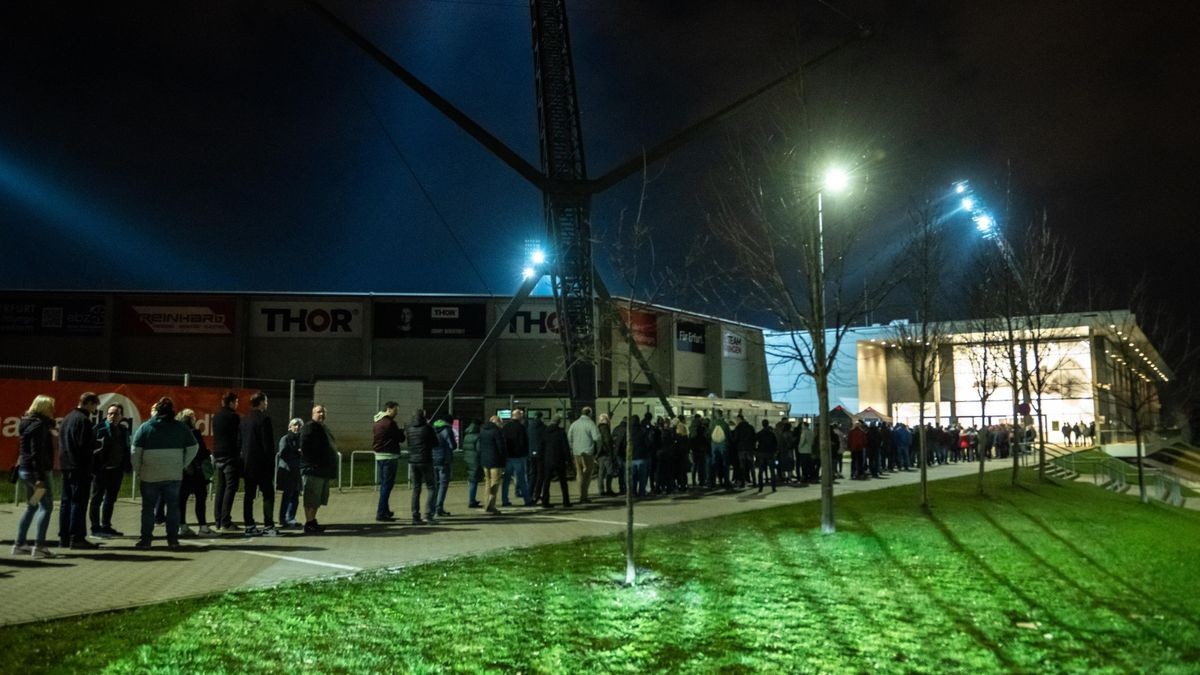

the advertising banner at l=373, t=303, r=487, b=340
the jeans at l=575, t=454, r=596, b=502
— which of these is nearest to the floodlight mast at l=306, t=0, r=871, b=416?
the advertising banner at l=373, t=303, r=487, b=340

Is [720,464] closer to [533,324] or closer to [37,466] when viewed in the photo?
[37,466]

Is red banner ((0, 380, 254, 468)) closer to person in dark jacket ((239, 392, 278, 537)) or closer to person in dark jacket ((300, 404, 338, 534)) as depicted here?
person in dark jacket ((239, 392, 278, 537))

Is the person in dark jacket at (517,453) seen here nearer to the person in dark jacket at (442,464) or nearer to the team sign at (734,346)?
the person in dark jacket at (442,464)

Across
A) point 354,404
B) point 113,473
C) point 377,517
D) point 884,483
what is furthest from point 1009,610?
point 354,404

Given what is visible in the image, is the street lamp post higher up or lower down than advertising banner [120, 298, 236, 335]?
lower down

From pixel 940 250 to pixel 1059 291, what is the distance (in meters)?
8.28

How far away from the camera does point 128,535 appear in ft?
38.5

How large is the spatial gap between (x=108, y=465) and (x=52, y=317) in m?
44.2

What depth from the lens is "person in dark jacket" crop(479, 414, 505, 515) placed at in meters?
15.3

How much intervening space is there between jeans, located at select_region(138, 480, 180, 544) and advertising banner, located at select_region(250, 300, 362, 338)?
39598 mm

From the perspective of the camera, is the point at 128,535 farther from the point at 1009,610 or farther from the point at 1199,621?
the point at 1199,621

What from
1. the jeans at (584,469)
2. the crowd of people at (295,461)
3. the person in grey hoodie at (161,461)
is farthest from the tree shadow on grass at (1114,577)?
the person in grey hoodie at (161,461)

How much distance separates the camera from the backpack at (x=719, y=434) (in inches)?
799

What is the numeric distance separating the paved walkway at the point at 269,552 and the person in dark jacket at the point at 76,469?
0.80ft
